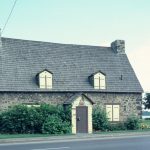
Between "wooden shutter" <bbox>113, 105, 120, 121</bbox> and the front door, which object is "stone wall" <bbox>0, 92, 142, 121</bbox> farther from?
the front door

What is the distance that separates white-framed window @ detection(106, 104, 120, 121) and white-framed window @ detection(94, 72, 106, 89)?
6.19 ft

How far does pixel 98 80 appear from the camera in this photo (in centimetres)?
3294

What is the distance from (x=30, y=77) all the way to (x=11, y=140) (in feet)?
31.2

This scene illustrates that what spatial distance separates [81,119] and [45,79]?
4614 millimetres

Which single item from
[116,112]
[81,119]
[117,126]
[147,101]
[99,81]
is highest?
[99,81]

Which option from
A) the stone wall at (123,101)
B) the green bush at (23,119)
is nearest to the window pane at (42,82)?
the green bush at (23,119)

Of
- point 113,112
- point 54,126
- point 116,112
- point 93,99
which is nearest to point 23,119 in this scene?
point 54,126

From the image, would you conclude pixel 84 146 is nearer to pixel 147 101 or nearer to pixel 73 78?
pixel 73 78

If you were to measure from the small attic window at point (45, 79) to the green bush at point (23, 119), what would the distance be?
8.23 feet

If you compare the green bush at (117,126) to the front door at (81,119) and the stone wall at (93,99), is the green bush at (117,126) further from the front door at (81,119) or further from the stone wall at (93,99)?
the front door at (81,119)

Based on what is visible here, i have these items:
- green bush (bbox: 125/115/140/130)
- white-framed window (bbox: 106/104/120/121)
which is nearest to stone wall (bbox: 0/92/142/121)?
white-framed window (bbox: 106/104/120/121)

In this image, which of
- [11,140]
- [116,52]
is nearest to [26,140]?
[11,140]

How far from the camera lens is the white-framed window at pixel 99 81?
32750 millimetres

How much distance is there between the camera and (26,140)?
73.5 ft
